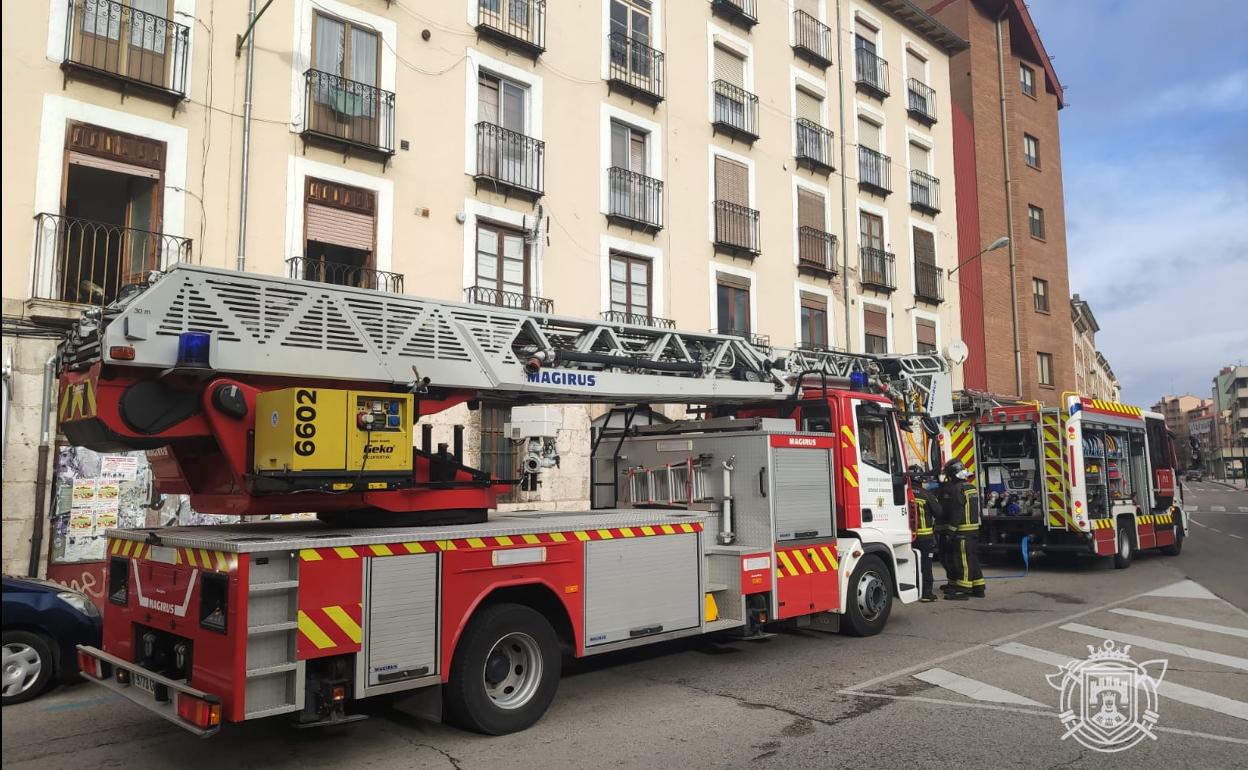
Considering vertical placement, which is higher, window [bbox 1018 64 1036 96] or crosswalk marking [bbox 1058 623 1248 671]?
window [bbox 1018 64 1036 96]

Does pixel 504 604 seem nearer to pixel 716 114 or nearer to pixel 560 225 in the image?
pixel 560 225

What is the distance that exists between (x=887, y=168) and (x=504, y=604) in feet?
71.4

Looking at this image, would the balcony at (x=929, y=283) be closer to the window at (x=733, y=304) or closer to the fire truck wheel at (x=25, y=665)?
the window at (x=733, y=304)

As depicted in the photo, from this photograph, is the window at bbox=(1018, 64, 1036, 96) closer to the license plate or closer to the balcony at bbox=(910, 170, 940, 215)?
the balcony at bbox=(910, 170, 940, 215)

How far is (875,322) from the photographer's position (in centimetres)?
2420

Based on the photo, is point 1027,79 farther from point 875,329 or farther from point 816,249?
point 816,249

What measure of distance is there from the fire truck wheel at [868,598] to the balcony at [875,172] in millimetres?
16269

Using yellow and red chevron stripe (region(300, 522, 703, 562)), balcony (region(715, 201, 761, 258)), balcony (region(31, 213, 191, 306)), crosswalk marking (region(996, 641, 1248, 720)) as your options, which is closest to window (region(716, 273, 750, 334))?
balcony (region(715, 201, 761, 258))

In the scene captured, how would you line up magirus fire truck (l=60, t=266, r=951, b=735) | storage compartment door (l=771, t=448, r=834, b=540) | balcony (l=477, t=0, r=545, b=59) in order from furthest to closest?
balcony (l=477, t=0, r=545, b=59)
storage compartment door (l=771, t=448, r=834, b=540)
magirus fire truck (l=60, t=266, r=951, b=735)

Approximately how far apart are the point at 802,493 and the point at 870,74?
64.2 feet

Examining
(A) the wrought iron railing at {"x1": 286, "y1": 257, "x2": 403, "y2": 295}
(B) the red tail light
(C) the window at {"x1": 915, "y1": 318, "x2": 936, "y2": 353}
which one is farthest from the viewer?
(C) the window at {"x1": 915, "y1": 318, "x2": 936, "y2": 353}

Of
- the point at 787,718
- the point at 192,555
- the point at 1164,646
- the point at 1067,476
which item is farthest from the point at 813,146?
the point at 192,555

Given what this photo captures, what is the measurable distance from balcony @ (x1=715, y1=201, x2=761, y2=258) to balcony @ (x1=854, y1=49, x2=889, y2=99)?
22.1 feet

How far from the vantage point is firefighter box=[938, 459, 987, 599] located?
39.9 ft
